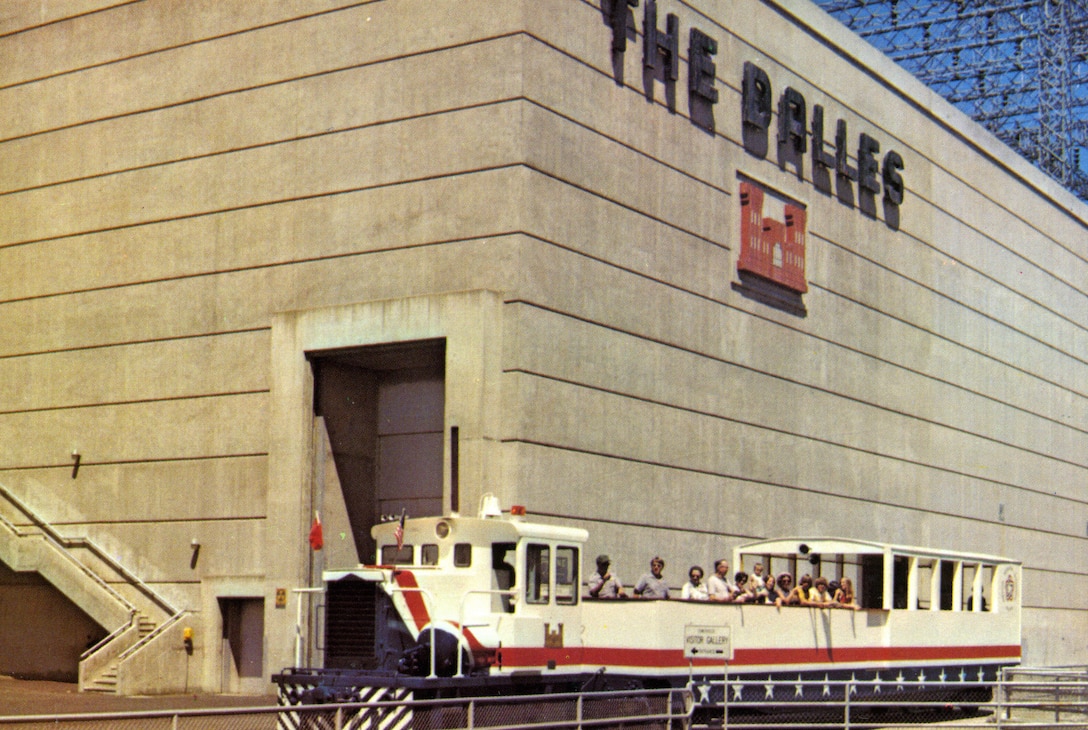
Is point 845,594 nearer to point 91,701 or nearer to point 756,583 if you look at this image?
point 756,583

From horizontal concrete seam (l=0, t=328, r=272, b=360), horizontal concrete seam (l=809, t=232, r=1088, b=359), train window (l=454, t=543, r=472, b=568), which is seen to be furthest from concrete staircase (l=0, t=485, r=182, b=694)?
horizontal concrete seam (l=809, t=232, r=1088, b=359)

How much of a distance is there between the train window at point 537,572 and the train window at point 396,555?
1689 millimetres

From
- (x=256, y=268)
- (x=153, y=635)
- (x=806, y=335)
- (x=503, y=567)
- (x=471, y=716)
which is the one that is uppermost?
(x=256, y=268)

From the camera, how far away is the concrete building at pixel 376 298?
3266 cm

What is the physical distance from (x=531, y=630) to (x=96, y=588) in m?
16.6

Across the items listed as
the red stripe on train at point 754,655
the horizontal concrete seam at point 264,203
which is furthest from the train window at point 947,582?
the horizontal concrete seam at point 264,203

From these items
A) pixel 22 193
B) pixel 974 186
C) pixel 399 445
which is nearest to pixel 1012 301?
pixel 974 186

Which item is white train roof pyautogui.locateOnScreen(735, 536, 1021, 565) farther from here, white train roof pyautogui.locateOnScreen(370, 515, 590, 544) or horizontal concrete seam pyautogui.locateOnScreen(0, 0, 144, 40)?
horizontal concrete seam pyautogui.locateOnScreen(0, 0, 144, 40)

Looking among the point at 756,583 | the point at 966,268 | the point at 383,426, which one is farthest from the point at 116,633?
the point at 966,268

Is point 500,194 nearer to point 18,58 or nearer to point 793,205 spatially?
point 793,205

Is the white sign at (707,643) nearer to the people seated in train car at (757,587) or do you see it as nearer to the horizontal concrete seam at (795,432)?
the people seated in train car at (757,587)

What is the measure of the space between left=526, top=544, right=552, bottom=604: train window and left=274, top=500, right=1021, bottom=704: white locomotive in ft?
0.07

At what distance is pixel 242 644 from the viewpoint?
3412 centimetres

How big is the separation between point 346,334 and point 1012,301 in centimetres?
3163
